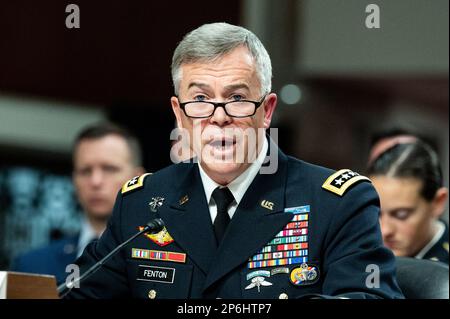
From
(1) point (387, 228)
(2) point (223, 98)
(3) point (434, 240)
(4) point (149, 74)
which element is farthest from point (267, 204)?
(4) point (149, 74)

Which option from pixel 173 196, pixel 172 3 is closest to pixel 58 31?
pixel 172 3

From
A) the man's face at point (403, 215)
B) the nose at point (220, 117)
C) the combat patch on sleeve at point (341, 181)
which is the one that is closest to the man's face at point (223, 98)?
the nose at point (220, 117)

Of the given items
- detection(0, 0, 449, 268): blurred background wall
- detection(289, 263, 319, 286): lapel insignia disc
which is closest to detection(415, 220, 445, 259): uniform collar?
detection(289, 263, 319, 286): lapel insignia disc

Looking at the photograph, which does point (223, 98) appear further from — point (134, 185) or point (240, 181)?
point (134, 185)

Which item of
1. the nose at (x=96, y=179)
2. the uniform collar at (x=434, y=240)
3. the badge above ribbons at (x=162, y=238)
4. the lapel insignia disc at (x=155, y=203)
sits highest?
the lapel insignia disc at (x=155, y=203)

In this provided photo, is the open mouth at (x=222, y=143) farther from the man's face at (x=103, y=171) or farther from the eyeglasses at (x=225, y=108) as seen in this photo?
the man's face at (x=103, y=171)

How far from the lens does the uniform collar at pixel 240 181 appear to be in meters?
2.69

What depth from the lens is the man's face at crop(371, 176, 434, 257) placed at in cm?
372

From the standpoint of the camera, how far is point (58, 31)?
5840mm

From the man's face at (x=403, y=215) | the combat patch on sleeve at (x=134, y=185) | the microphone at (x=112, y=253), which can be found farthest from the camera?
the man's face at (x=403, y=215)

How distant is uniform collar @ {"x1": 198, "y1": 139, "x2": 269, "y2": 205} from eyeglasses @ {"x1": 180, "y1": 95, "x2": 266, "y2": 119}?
0.52 ft

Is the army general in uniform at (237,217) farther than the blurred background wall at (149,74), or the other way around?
the blurred background wall at (149,74)

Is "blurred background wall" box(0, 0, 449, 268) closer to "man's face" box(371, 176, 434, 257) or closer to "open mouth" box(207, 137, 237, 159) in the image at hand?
"man's face" box(371, 176, 434, 257)

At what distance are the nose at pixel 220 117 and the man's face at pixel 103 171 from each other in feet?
5.56
